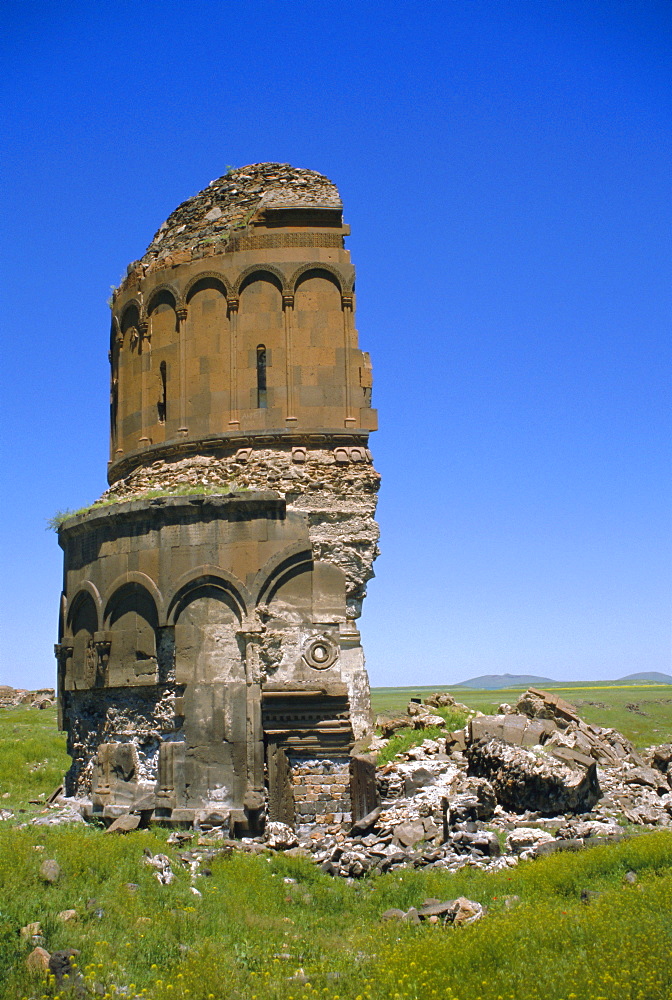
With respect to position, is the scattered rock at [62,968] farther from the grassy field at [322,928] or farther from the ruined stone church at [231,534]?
the ruined stone church at [231,534]

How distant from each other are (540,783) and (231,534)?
17.0ft

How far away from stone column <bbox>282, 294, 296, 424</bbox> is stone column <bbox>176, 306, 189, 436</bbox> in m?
1.65

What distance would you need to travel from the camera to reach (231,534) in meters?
12.5

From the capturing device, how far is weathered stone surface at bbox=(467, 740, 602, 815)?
12.4 m

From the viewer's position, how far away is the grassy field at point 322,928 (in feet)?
22.4

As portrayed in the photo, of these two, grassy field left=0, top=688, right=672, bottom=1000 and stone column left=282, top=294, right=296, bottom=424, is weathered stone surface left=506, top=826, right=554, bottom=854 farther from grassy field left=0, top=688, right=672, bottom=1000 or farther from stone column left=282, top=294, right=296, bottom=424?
stone column left=282, top=294, right=296, bottom=424

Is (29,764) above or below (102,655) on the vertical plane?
below

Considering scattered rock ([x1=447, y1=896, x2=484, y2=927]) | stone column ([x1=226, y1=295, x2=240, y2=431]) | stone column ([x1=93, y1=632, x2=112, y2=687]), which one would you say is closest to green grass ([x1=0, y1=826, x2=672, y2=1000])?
scattered rock ([x1=447, y1=896, x2=484, y2=927])

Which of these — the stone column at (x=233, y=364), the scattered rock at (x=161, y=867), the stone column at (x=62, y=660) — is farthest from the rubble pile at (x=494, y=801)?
the stone column at (x=233, y=364)

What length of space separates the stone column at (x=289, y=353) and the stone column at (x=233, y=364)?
75cm

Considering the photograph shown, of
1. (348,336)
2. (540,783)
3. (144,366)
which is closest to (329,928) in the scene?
(540,783)

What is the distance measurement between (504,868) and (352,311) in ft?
26.5

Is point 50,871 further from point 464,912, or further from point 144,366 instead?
point 144,366

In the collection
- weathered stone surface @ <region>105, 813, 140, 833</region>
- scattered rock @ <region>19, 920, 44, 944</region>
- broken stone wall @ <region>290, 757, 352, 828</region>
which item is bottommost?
scattered rock @ <region>19, 920, 44, 944</region>
